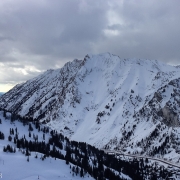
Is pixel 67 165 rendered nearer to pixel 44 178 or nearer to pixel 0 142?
pixel 44 178

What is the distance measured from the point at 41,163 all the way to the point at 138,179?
77.6 metres

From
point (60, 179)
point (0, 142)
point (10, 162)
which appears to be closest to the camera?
point (60, 179)

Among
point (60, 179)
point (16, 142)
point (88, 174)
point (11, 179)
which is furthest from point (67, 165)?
point (16, 142)

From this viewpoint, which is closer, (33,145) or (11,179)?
(11,179)

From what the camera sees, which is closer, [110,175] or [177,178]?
[110,175]

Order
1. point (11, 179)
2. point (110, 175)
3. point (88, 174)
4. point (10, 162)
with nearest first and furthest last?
point (11, 179) → point (10, 162) → point (88, 174) → point (110, 175)

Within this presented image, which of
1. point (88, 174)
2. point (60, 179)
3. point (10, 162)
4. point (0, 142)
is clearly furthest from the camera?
point (0, 142)

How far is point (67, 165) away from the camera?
15200 centimetres

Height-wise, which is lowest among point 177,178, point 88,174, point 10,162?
point 177,178

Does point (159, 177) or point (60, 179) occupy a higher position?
point (60, 179)

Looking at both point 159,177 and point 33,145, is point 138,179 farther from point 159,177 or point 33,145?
point 33,145

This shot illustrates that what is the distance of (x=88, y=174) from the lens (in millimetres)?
147000

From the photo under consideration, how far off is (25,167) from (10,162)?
9114 mm

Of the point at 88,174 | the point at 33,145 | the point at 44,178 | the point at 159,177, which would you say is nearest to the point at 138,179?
the point at 159,177
